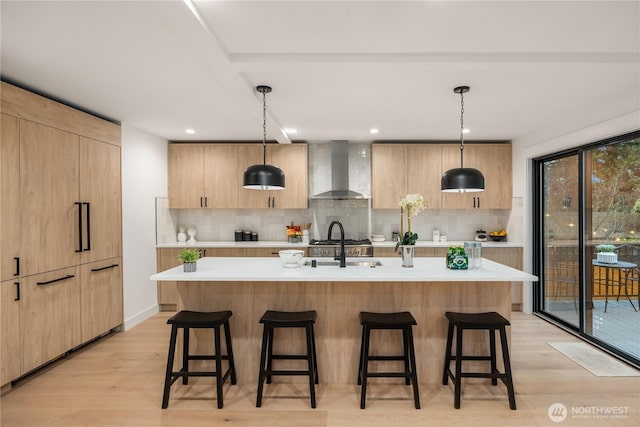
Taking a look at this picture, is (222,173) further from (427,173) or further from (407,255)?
(407,255)

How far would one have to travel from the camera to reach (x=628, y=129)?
10.4ft

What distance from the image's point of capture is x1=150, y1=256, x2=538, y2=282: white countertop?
255 cm

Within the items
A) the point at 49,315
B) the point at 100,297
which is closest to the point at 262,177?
the point at 49,315

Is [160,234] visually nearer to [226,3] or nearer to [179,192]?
[179,192]

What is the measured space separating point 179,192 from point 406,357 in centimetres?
407

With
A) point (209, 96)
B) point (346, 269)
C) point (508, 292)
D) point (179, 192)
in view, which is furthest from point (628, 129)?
point (179, 192)

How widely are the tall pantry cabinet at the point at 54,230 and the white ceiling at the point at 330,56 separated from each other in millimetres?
352

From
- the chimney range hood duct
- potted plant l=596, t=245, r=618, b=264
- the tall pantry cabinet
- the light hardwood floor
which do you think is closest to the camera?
the light hardwood floor

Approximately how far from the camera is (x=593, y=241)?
149 inches

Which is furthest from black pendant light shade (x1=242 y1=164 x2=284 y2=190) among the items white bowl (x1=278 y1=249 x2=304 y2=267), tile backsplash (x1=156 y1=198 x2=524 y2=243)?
tile backsplash (x1=156 y1=198 x2=524 y2=243)

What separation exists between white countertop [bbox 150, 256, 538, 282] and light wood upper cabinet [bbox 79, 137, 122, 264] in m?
1.44

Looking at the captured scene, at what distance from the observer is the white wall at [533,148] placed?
10.8 ft

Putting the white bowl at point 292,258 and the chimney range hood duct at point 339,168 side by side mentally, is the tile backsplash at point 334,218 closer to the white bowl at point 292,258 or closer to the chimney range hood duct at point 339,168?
the chimney range hood duct at point 339,168

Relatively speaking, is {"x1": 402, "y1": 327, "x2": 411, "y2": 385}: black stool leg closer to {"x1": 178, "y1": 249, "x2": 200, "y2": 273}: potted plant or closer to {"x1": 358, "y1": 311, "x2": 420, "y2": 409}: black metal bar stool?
{"x1": 358, "y1": 311, "x2": 420, "y2": 409}: black metal bar stool
